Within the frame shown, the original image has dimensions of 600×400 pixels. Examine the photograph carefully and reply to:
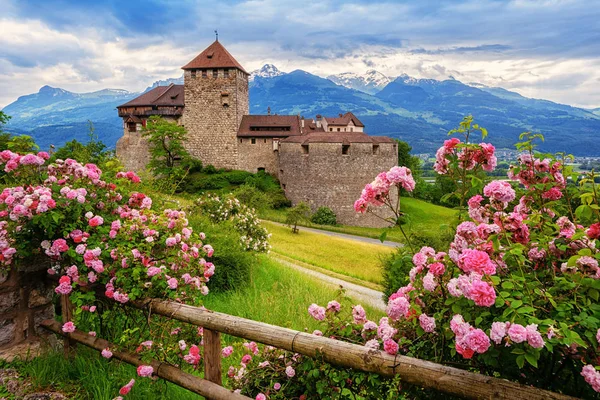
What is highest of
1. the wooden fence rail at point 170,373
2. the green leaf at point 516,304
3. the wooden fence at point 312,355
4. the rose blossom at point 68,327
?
the green leaf at point 516,304

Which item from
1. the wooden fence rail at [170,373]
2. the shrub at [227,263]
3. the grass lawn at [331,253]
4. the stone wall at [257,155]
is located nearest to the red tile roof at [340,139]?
the stone wall at [257,155]

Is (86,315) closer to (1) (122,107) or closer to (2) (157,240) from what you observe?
(2) (157,240)

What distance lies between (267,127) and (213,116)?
4.95 meters

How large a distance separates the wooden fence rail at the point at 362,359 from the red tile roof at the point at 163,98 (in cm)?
3879

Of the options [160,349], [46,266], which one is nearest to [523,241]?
[160,349]

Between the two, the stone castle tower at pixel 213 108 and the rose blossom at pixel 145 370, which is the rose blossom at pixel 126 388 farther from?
the stone castle tower at pixel 213 108

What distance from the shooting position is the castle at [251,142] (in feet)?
116

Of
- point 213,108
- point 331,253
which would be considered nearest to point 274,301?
point 331,253

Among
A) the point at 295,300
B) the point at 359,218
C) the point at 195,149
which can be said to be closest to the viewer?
the point at 295,300

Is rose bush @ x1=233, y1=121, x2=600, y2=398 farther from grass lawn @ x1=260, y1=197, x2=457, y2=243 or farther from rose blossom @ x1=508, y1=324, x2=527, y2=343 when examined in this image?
grass lawn @ x1=260, y1=197, x2=457, y2=243

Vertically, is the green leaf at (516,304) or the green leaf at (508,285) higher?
the green leaf at (508,285)

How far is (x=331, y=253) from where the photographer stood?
72.8 ft

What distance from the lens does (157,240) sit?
3930 mm

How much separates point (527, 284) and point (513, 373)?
45cm
